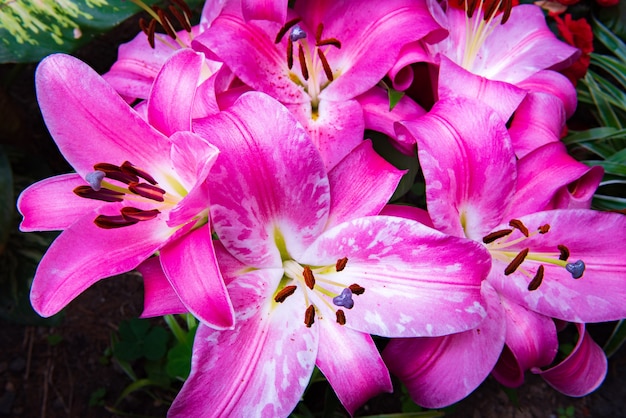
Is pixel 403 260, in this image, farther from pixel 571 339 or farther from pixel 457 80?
pixel 571 339

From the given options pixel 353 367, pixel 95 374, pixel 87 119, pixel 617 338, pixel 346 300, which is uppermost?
pixel 87 119

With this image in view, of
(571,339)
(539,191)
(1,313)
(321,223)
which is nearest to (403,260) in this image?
(321,223)

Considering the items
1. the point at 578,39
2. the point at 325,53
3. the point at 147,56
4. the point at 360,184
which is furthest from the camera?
the point at 578,39

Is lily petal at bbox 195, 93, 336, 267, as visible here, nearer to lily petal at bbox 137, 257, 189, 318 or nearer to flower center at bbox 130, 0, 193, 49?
lily petal at bbox 137, 257, 189, 318

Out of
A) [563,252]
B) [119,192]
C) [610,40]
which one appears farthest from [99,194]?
[610,40]

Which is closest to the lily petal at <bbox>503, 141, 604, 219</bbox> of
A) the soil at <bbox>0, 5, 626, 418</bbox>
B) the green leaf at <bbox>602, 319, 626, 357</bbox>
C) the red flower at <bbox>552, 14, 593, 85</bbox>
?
the red flower at <bbox>552, 14, 593, 85</bbox>

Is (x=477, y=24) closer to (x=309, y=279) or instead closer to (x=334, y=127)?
(x=334, y=127)

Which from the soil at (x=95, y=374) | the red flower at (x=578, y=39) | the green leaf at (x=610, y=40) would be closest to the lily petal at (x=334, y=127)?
the red flower at (x=578, y=39)
